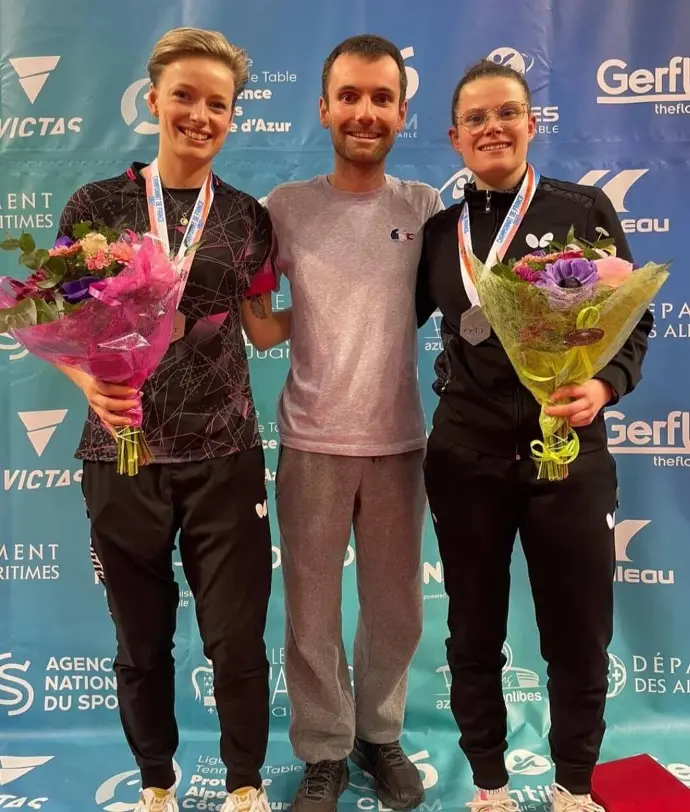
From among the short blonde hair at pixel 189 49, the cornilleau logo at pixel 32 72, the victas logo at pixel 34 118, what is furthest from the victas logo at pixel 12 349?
the short blonde hair at pixel 189 49

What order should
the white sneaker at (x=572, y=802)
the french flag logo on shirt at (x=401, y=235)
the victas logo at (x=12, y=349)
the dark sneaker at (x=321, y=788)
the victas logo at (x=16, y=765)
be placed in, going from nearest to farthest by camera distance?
the white sneaker at (x=572, y=802) < the french flag logo on shirt at (x=401, y=235) < the dark sneaker at (x=321, y=788) < the victas logo at (x=16, y=765) < the victas logo at (x=12, y=349)

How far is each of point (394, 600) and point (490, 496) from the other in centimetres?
54

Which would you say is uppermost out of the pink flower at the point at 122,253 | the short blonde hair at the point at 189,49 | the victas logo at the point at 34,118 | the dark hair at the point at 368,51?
the victas logo at the point at 34,118

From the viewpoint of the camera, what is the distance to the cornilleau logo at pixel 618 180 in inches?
107

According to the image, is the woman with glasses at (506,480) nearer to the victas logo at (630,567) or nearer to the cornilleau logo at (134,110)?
the victas logo at (630,567)

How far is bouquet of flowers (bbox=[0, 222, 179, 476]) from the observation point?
60.2 inches

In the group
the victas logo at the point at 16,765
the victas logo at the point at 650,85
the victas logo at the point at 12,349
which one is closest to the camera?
the victas logo at the point at 16,765

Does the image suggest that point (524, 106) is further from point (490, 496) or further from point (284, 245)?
point (490, 496)

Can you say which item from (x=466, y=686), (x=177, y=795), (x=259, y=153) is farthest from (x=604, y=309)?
(x=177, y=795)

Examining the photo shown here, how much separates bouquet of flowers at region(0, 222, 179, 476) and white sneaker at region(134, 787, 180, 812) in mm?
1234

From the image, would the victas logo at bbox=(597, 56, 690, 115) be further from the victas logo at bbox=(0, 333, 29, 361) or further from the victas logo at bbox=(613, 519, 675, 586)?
the victas logo at bbox=(0, 333, 29, 361)

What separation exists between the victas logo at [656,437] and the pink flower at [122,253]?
1.89 meters

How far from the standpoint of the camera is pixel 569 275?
1.48 meters

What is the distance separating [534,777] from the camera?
96.1 inches
